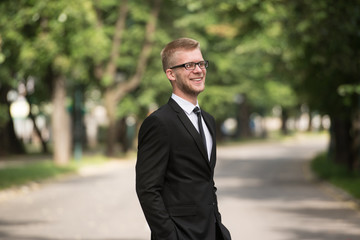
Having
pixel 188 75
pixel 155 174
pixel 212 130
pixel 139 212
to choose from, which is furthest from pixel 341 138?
pixel 155 174

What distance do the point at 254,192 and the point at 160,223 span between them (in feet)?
49.9

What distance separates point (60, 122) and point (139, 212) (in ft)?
52.3

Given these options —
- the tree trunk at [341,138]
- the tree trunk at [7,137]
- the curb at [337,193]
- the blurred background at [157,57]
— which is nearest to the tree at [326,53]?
the blurred background at [157,57]

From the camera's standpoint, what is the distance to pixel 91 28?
93.8 feet

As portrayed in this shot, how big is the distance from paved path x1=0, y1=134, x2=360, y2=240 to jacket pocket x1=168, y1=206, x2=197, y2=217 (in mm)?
6764

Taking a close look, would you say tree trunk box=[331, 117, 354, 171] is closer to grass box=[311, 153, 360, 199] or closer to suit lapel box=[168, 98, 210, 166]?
grass box=[311, 153, 360, 199]

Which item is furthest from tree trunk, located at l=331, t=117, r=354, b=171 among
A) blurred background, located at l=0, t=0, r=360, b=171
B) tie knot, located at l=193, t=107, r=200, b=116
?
tie knot, located at l=193, t=107, r=200, b=116

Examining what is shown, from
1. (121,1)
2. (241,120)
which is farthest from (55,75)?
(241,120)

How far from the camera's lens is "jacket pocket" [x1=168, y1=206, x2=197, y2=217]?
380 cm

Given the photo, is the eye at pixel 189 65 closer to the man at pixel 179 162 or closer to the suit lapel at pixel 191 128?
the man at pixel 179 162

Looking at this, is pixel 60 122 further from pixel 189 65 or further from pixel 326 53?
pixel 189 65

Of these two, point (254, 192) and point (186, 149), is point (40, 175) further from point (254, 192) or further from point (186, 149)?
point (186, 149)

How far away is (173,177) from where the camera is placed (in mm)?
3803

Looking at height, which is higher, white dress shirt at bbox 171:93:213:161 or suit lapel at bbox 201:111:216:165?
white dress shirt at bbox 171:93:213:161
